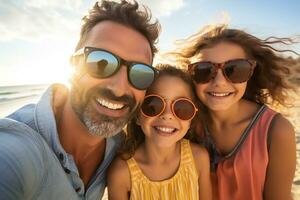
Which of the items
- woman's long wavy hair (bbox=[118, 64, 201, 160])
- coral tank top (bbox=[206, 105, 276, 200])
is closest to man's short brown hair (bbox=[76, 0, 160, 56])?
woman's long wavy hair (bbox=[118, 64, 201, 160])

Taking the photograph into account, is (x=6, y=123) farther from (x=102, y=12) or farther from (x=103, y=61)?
(x=102, y=12)

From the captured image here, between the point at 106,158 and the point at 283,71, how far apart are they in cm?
263

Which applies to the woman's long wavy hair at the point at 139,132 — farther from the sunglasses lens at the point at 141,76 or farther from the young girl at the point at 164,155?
the sunglasses lens at the point at 141,76

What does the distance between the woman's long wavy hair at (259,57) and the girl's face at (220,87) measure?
139 mm

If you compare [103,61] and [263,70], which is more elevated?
[103,61]

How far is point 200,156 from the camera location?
346cm

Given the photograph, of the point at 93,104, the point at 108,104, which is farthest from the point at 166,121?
the point at 93,104

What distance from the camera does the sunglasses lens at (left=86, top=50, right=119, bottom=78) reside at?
273 cm

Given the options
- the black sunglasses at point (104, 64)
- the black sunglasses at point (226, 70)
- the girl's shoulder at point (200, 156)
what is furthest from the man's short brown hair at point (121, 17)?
the girl's shoulder at point (200, 156)

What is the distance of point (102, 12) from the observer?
3.15 m

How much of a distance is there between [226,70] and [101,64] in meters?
1.46

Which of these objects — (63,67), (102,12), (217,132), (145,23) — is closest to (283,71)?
(217,132)

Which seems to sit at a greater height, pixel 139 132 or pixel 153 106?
pixel 153 106

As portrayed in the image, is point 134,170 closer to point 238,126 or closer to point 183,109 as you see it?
point 183,109
